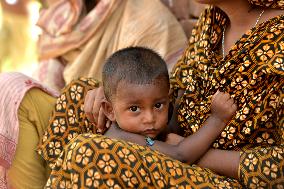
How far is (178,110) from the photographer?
11.0 ft

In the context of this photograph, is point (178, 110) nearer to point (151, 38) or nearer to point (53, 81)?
point (151, 38)

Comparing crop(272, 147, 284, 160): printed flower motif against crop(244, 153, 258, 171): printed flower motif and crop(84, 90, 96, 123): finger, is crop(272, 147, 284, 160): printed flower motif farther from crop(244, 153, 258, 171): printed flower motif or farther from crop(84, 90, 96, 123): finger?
crop(84, 90, 96, 123): finger

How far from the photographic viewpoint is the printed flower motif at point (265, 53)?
295 cm

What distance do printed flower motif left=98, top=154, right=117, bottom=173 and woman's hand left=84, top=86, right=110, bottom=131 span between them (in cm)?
58

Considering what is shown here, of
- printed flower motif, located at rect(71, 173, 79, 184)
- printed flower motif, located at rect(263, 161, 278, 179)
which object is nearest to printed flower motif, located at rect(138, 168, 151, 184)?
printed flower motif, located at rect(71, 173, 79, 184)

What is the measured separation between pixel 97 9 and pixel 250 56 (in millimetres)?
1938

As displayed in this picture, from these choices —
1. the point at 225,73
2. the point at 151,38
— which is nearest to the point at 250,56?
the point at 225,73

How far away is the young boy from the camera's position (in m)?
2.94

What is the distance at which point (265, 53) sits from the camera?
9.73 ft

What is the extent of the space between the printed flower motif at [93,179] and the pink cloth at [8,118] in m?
0.82

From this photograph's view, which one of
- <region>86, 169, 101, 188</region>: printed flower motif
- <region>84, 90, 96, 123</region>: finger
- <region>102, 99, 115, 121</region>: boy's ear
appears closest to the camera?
<region>86, 169, 101, 188</region>: printed flower motif

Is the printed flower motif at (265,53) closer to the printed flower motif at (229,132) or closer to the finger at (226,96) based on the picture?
the finger at (226,96)

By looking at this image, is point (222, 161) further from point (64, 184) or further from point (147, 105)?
point (64, 184)

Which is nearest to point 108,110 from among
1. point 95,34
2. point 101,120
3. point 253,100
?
point 101,120
